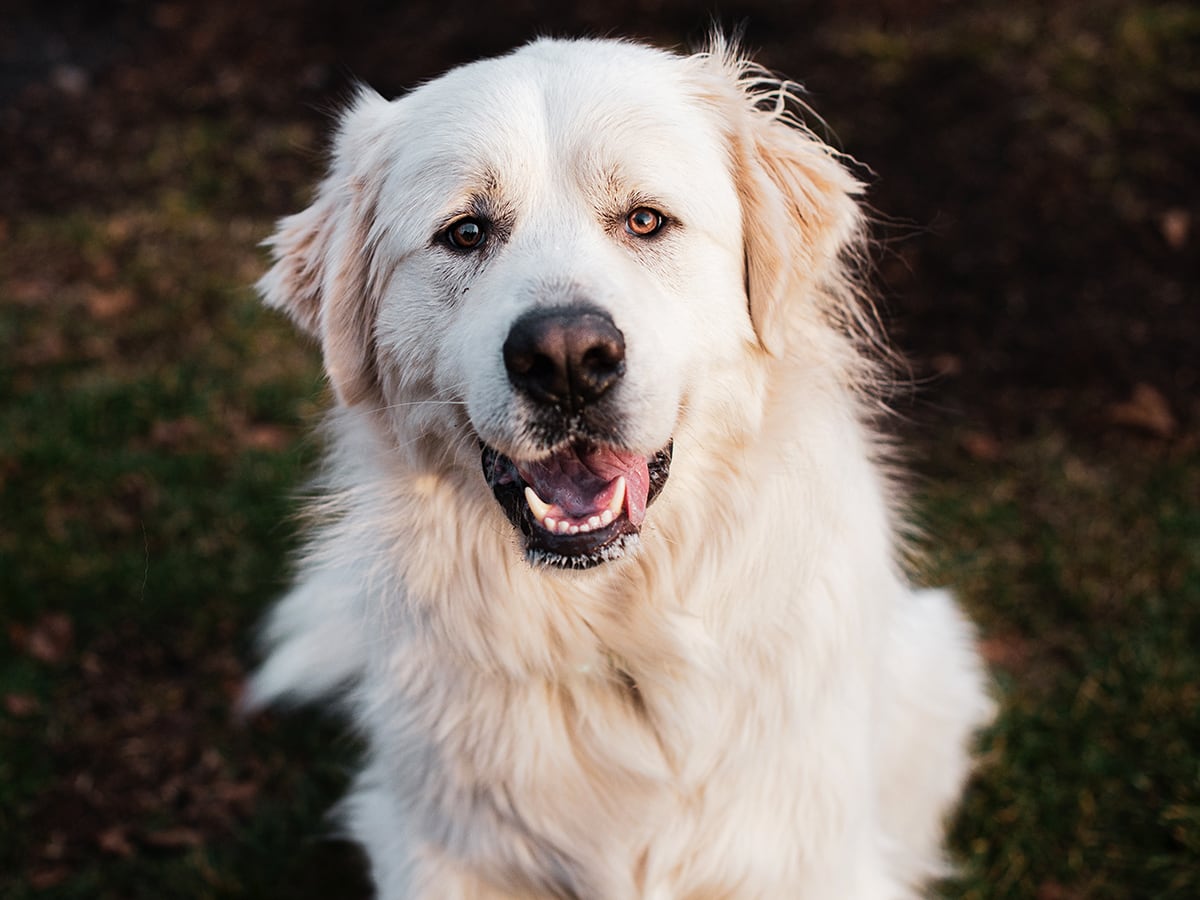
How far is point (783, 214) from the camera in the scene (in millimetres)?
2451

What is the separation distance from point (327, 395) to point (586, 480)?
3.10 ft

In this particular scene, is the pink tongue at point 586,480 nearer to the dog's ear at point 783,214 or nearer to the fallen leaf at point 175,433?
the dog's ear at point 783,214

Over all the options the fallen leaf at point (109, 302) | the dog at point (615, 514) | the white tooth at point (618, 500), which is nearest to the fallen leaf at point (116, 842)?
the dog at point (615, 514)

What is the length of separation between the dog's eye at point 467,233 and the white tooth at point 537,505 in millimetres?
550

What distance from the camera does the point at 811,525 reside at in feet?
8.08

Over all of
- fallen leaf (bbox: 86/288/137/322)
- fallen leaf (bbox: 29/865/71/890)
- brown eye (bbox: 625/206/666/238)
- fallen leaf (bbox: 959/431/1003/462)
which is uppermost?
brown eye (bbox: 625/206/666/238)

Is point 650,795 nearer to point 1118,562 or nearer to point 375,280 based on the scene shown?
point 375,280

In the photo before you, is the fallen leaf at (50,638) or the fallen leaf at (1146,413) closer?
the fallen leaf at (50,638)

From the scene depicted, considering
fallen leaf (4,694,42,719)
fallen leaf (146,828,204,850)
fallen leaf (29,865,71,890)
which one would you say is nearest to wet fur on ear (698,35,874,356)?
fallen leaf (146,828,204,850)

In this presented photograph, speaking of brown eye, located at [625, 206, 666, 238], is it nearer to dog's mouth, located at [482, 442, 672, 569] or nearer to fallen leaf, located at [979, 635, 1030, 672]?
dog's mouth, located at [482, 442, 672, 569]

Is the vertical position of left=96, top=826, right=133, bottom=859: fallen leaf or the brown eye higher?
the brown eye

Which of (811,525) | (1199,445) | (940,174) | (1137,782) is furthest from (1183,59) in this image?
(811,525)

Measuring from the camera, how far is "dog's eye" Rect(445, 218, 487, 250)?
7.74 feet

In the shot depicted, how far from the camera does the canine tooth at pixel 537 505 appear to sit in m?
2.21
